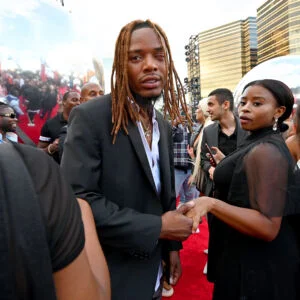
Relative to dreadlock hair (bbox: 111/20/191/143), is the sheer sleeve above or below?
below

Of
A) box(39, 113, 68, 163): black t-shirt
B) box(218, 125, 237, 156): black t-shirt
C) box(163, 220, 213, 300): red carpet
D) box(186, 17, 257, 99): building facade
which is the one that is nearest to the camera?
box(163, 220, 213, 300): red carpet

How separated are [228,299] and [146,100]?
3.95 feet

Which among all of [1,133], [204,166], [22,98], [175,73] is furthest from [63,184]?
[22,98]

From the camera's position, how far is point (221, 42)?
89312mm

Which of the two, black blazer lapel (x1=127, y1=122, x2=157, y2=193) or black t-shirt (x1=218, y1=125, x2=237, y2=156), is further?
black t-shirt (x1=218, y1=125, x2=237, y2=156)

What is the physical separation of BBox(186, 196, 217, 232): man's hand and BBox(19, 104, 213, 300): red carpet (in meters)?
1.83

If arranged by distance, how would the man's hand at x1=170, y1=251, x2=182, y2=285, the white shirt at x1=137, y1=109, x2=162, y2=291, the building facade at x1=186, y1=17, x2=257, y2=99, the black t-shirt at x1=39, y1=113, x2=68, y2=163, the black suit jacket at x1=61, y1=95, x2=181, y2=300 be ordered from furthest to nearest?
the building facade at x1=186, y1=17, x2=257, y2=99, the black t-shirt at x1=39, y1=113, x2=68, y2=163, the man's hand at x1=170, y1=251, x2=182, y2=285, the white shirt at x1=137, y1=109, x2=162, y2=291, the black suit jacket at x1=61, y1=95, x2=181, y2=300

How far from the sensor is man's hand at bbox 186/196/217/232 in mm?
1379

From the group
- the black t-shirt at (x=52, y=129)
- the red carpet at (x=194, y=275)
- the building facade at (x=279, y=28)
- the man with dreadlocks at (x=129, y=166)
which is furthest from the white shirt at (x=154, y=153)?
the building facade at (x=279, y=28)

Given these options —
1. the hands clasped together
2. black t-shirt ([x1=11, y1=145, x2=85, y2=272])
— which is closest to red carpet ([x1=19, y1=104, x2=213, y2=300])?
the hands clasped together

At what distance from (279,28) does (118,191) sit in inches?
3026

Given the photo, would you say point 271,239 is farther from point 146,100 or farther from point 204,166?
point 204,166

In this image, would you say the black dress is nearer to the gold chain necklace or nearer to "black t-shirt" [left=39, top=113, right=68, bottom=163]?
the gold chain necklace

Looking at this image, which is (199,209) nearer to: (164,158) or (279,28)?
(164,158)
